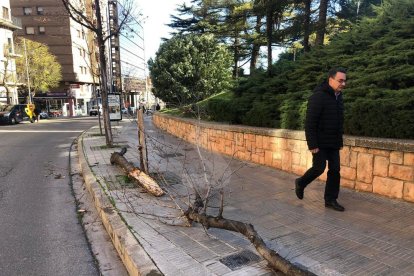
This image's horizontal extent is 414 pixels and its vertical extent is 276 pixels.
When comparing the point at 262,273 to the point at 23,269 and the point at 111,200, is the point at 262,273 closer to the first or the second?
the point at 23,269

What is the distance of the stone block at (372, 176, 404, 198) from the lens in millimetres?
4671

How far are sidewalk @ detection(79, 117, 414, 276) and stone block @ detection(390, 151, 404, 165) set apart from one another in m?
0.55

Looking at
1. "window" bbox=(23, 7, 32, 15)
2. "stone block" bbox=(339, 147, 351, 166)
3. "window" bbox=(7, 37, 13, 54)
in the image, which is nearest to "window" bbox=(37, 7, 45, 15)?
"window" bbox=(23, 7, 32, 15)

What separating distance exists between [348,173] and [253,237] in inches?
109

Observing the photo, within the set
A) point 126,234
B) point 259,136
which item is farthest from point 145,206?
point 259,136

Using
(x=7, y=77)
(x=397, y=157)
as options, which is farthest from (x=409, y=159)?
(x=7, y=77)

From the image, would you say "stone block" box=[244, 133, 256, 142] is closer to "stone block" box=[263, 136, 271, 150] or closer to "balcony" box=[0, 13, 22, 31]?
"stone block" box=[263, 136, 271, 150]

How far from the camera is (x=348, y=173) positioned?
5.35m

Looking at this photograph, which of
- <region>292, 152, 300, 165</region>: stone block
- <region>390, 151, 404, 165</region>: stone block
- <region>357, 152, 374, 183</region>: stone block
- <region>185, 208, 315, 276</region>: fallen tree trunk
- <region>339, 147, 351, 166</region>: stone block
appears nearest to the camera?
<region>185, 208, 315, 276</region>: fallen tree trunk

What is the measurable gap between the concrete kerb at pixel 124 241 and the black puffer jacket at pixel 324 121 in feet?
7.89

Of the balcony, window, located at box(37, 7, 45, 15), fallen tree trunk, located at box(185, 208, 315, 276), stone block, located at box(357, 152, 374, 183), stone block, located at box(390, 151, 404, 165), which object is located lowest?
fallen tree trunk, located at box(185, 208, 315, 276)

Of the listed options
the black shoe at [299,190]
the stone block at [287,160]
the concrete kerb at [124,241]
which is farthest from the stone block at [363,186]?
the concrete kerb at [124,241]

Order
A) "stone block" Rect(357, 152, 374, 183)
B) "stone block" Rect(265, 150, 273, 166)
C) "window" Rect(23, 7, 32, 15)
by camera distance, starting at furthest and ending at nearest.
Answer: "window" Rect(23, 7, 32, 15) < "stone block" Rect(265, 150, 273, 166) < "stone block" Rect(357, 152, 374, 183)

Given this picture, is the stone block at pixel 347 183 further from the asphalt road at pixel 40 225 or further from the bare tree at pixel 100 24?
the bare tree at pixel 100 24
